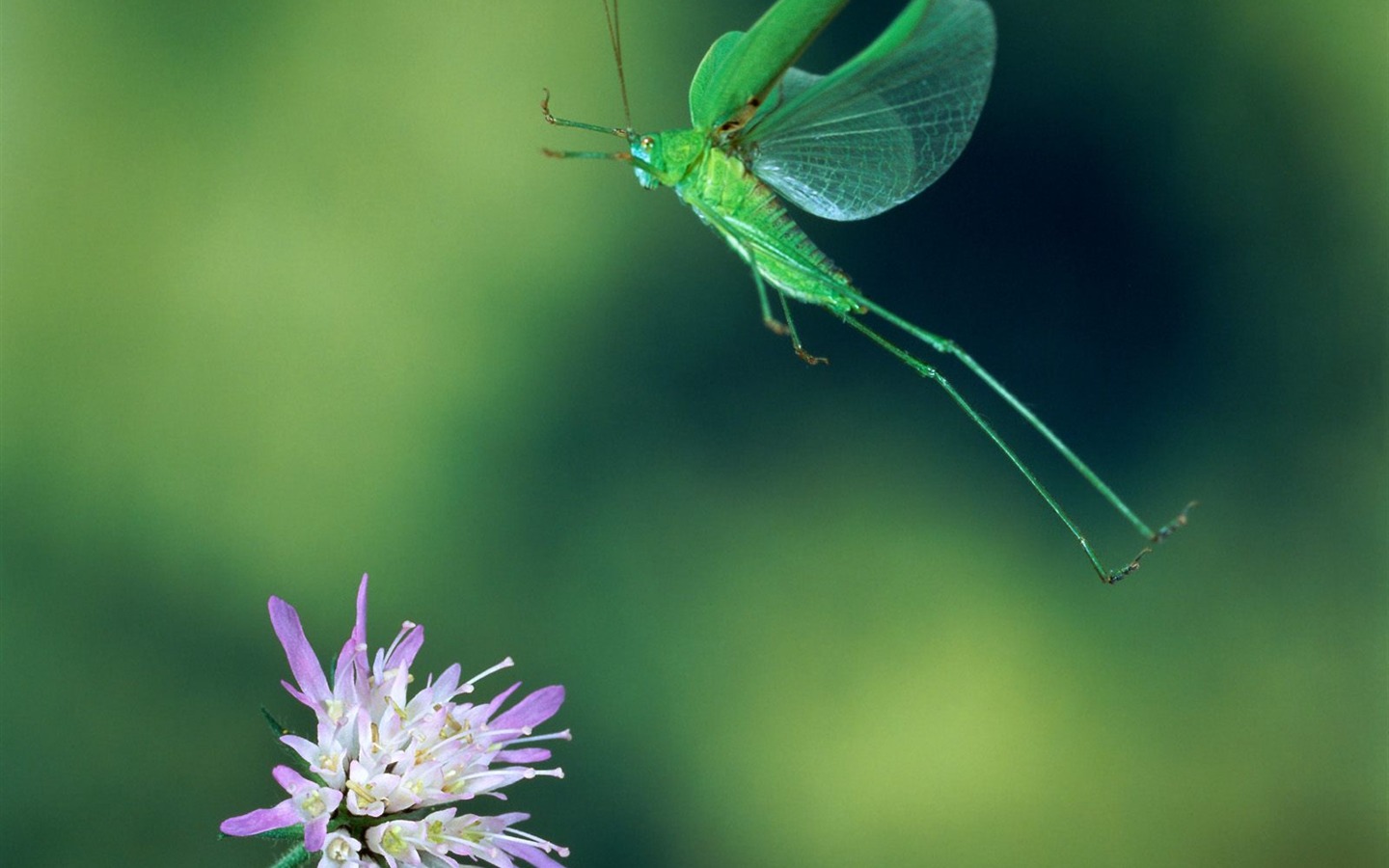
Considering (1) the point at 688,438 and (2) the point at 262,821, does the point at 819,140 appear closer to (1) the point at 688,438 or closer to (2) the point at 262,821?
(2) the point at 262,821

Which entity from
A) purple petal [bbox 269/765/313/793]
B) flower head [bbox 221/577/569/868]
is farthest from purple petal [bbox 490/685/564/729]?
purple petal [bbox 269/765/313/793]

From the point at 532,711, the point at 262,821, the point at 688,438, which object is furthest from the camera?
the point at 688,438

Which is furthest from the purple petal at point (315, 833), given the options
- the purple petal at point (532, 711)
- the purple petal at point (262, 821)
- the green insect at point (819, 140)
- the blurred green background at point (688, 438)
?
the blurred green background at point (688, 438)

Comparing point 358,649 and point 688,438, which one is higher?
point 688,438

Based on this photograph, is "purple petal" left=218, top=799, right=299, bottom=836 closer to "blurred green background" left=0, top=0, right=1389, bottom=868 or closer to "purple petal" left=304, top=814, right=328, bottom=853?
"purple petal" left=304, top=814, right=328, bottom=853

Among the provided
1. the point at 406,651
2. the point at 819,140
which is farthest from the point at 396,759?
the point at 819,140

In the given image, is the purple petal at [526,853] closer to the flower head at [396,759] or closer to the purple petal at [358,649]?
the flower head at [396,759]

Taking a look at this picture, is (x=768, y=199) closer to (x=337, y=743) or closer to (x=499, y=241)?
(x=337, y=743)
